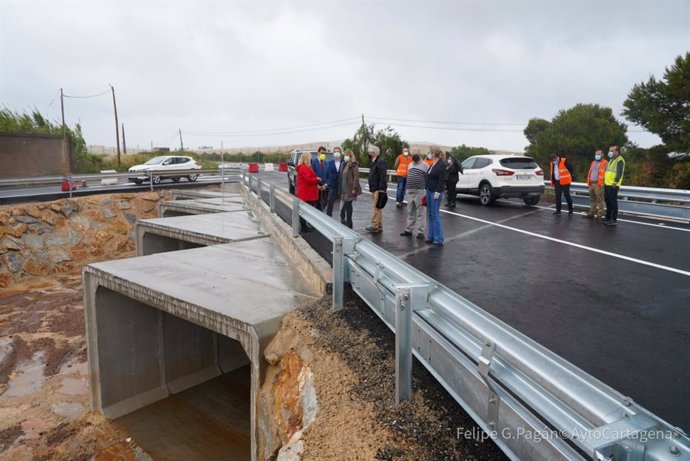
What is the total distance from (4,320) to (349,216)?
37.1 feet

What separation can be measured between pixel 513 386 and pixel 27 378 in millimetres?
12044

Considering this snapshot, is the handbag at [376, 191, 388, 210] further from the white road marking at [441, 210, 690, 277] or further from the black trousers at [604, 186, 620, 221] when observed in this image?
the black trousers at [604, 186, 620, 221]

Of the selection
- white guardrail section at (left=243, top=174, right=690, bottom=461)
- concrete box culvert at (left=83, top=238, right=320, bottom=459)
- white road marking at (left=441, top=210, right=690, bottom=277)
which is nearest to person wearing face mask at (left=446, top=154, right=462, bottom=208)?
white road marking at (left=441, top=210, right=690, bottom=277)

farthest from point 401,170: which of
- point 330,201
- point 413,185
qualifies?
point 413,185

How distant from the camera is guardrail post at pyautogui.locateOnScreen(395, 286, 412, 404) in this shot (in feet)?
10.9

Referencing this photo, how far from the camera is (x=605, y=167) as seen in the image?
11773 mm

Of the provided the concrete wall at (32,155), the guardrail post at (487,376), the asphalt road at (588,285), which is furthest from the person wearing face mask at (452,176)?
the concrete wall at (32,155)

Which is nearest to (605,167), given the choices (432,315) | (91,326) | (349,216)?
(349,216)

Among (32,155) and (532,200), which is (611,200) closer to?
(532,200)

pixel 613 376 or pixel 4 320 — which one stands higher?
pixel 613 376

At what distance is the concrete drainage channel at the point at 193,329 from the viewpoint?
5883 mm

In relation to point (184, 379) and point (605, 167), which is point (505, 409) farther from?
point (605, 167)

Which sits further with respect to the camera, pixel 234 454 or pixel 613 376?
pixel 234 454

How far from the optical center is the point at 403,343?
3379 mm
